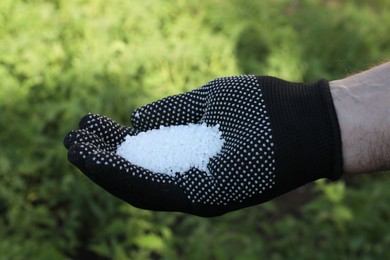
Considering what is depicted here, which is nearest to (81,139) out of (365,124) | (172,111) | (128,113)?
(172,111)

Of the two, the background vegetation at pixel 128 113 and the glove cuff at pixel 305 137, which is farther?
the background vegetation at pixel 128 113

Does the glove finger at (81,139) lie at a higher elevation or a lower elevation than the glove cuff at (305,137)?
higher

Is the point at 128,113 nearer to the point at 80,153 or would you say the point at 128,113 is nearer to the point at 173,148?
the point at 173,148

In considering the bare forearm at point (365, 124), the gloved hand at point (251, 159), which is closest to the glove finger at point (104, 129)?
the gloved hand at point (251, 159)

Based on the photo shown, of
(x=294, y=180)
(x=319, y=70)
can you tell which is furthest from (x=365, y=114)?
(x=319, y=70)

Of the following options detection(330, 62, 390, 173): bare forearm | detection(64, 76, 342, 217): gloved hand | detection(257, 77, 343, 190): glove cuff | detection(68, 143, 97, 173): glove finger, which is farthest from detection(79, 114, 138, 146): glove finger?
detection(330, 62, 390, 173): bare forearm

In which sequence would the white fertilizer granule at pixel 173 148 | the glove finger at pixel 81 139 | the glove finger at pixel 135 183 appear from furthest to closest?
the white fertilizer granule at pixel 173 148
the glove finger at pixel 81 139
the glove finger at pixel 135 183

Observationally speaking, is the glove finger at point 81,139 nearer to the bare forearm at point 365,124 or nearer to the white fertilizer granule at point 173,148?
the white fertilizer granule at point 173,148
